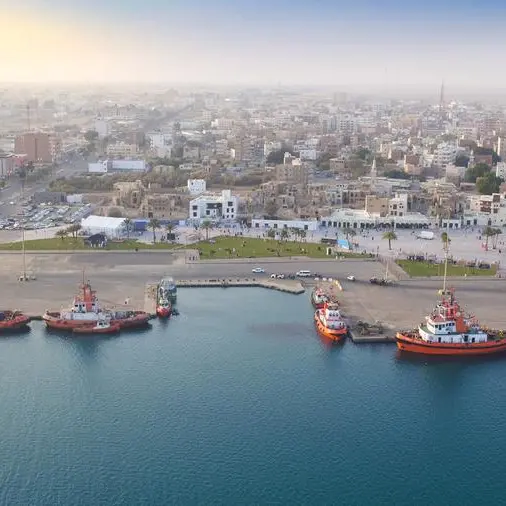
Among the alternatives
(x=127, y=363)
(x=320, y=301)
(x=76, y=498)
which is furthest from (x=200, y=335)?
(x=76, y=498)

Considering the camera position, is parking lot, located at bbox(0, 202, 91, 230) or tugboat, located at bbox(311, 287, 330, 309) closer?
tugboat, located at bbox(311, 287, 330, 309)

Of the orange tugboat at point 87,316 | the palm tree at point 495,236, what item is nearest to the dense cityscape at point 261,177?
the palm tree at point 495,236

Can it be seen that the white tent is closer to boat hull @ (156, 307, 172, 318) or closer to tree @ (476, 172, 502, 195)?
boat hull @ (156, 307, 172, 318)

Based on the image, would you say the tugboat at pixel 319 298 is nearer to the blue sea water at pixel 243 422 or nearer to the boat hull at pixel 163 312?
the blue sea water at pixel 243 422

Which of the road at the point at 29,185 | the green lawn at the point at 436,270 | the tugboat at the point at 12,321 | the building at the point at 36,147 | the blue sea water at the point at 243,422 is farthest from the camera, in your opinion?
the building at the point at 36,147

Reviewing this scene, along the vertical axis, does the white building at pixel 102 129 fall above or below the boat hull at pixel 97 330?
above

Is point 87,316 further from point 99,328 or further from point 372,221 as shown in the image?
point 372,221

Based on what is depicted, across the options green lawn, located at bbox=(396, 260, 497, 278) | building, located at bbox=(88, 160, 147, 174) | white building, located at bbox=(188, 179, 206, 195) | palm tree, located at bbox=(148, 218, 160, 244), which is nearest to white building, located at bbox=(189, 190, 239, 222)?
palm tree, located at bbox=(148, 218, 160, 244)
